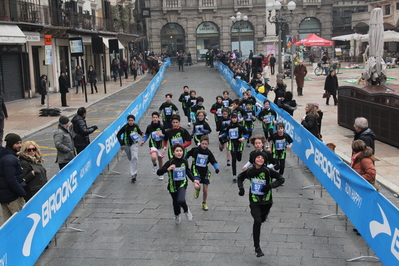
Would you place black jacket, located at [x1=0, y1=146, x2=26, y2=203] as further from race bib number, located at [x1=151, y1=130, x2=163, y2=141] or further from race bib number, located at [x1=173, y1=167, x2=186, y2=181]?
race bib number, located at [x1=151, y1=130, x2=163, y2=141]

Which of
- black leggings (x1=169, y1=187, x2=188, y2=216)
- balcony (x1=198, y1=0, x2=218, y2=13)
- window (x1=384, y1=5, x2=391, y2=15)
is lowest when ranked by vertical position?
black leggings (x1=169, y1=187, x2=188, y2=216)

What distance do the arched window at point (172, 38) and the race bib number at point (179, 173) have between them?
5449cm

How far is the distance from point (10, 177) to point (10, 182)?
3.3 inches

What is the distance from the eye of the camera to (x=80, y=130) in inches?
484

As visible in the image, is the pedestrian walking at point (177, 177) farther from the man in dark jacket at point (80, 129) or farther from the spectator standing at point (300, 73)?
the spectator standing at point (300, 73)

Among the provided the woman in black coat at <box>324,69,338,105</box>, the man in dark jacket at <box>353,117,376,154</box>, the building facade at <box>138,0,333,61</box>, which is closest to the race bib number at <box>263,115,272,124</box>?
the man in dark jacket at <box>353,117,376,154</box>

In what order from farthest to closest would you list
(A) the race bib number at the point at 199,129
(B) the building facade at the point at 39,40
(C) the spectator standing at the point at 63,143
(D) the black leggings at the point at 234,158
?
(B) the building facade at the point at 39,40 → (A) the race bib number at the point at 199,129 → (D) the black leggings at the point at 234,158 → (C) the spectator standing at the point at 63,143

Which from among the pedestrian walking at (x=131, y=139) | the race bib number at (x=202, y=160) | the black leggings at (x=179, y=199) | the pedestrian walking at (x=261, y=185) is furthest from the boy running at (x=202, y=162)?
the pedestrian walking at (x=131, y=139)

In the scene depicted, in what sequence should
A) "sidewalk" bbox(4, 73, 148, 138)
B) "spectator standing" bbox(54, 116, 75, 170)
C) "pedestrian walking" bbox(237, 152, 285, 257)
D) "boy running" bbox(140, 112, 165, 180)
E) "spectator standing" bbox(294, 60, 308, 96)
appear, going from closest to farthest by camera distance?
"pedestrian walking" bbox(237, 152, 285, 257)
"spectator standing" bbox(54, 116, 75, 170)
"boy running" bbox(140, 112, 165, 180)
"sidewalk" bbox(4, 73, 148, 138)
"spectator standing" bbox(294, 60, 308, 96)

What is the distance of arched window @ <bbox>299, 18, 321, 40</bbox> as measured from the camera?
6375 centimetres

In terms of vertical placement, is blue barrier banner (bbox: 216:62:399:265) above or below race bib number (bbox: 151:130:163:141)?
below

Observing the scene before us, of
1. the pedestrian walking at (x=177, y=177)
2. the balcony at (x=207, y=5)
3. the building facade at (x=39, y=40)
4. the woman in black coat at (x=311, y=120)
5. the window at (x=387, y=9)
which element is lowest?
the pedestrian walking at (x=177, y=177)

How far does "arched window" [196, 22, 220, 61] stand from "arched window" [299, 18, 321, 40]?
10.3 metres

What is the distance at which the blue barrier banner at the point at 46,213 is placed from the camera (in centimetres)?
648
